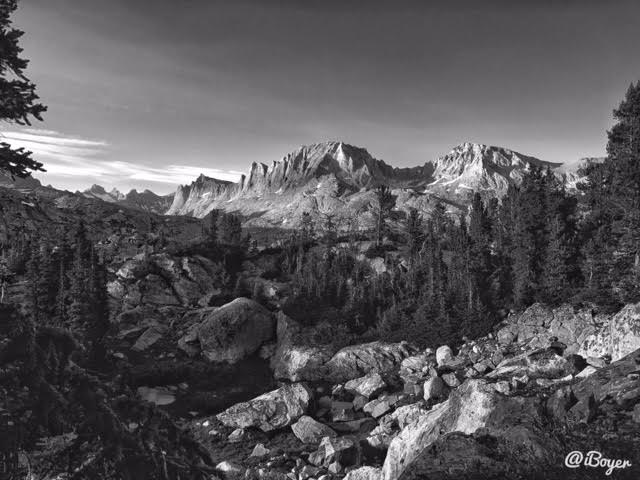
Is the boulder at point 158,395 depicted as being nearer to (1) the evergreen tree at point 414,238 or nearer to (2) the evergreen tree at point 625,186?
(2) the evergreen tree at point 625,186

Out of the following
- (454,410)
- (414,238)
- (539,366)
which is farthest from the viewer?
(414,238)

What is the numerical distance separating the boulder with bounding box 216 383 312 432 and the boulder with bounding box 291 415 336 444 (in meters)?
1.77

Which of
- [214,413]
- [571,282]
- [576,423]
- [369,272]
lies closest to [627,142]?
[571,282]

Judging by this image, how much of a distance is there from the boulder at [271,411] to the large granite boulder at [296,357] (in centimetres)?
1066

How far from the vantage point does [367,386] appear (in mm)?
34750

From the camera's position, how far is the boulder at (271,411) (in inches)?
1117

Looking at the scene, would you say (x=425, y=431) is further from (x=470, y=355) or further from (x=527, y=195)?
(x=527, y=195)

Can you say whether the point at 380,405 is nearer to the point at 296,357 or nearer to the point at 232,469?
the point at 232,469

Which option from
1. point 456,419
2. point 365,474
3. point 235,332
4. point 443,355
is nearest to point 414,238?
point 443,355

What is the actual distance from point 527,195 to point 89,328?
5916 cm

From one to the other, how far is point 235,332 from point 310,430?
24791 mm

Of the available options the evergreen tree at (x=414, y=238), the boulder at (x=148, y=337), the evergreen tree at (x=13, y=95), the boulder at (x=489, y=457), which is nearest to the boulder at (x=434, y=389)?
the boulder at (x=489, y=457)

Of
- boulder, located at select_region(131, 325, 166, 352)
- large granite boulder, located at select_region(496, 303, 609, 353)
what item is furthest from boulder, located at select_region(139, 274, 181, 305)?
large granite boulder, located at select_region(496, 303, 609, 353)

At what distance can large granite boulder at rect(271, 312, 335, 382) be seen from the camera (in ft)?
138
